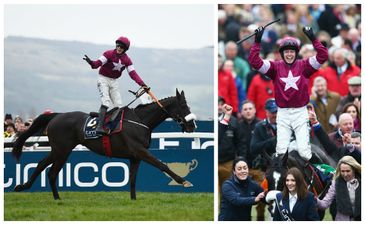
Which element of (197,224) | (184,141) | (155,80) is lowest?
(197,224)

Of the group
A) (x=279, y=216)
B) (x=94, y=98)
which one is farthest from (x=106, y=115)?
(x=279, y=216)

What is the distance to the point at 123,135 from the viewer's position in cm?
1218

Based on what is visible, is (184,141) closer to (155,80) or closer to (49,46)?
(155,80)

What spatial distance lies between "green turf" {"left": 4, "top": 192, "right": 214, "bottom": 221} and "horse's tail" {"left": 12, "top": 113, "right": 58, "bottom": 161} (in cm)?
57

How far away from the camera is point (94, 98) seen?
1321cm

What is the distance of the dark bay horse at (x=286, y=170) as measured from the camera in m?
10.6

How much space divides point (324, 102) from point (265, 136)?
2.64 meters

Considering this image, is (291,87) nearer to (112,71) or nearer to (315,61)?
(315,61)

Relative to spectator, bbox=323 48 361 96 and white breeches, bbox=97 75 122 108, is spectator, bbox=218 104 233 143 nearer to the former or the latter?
white breeches, bbox=97 75 122 108

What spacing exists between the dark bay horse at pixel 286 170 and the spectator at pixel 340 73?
4371 millimetres

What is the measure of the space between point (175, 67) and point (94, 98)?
1.19m

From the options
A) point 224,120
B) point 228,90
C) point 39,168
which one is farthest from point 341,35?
point 39,168

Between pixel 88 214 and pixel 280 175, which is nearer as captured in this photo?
pixel 280 175

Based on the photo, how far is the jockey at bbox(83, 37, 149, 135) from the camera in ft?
38.4
